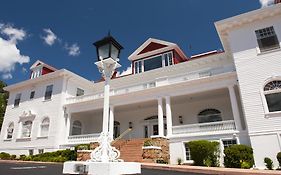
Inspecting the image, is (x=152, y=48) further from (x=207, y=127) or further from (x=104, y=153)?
(x=104, y=153)

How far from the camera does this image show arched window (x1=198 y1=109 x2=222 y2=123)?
56.7ft

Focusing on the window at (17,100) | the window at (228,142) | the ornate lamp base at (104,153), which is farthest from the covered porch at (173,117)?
the ornate lamp base at (104,153)

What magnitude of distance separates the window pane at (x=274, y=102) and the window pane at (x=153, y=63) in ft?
37.2

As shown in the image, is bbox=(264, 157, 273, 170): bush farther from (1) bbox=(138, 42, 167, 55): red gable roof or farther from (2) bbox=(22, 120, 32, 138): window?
(2) bbox=(22, 120, 32, 138): window

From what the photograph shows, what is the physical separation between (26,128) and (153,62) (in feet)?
51.5

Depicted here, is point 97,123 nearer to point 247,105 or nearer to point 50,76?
point 50,76

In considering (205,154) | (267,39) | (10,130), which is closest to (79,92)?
(10,130)

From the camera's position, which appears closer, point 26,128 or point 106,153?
point 106,153

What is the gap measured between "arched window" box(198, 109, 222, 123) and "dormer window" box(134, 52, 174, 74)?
5842 millimetres

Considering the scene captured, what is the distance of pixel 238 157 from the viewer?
10.9 m

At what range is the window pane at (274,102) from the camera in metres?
11.8

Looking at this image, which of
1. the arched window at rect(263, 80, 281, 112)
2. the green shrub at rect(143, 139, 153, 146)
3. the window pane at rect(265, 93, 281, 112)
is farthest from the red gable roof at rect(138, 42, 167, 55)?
the window pane at rect(265, 93, 281, 112)

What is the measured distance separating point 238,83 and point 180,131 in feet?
16.9

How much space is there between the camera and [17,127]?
23.5 m
